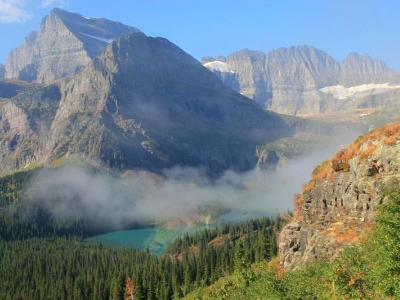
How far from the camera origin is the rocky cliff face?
7444 cm

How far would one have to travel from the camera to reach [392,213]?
52.6m

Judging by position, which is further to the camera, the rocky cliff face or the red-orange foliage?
the red-orange foliage

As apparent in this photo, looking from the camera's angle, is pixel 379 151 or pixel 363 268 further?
pixel 379 151

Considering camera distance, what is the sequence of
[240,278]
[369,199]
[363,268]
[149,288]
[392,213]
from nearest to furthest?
[392,213] < [363,268] < [369,199] < [240,278] < [149,288]

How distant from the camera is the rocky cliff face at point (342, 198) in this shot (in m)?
74.4

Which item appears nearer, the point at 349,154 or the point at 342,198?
the point at 342,198

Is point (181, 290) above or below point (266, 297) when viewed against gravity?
below

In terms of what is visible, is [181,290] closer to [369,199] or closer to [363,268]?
[369,199]

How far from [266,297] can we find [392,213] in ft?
61.5

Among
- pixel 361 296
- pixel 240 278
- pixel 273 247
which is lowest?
pixel 273 247

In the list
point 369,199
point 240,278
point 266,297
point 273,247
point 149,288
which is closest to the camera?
point 266,297

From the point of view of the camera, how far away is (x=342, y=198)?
266ft

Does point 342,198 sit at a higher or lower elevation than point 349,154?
lower

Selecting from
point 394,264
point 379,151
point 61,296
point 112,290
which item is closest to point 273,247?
point 112,290
